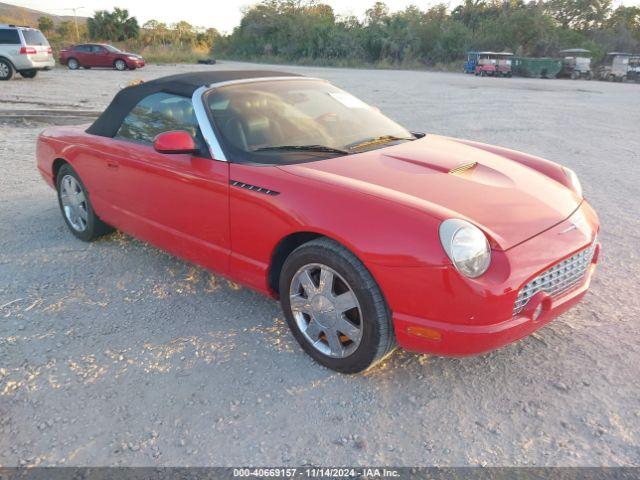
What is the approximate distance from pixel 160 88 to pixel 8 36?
1780 centimetres

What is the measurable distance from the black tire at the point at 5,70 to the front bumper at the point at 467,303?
65.7ft

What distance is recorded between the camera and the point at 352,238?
7.84ft

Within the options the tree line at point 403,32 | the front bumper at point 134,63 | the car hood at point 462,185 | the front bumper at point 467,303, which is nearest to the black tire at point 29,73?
the front bumper at point 134,63

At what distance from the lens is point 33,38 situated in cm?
1791

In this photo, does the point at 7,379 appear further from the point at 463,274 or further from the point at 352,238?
the point at 463,274

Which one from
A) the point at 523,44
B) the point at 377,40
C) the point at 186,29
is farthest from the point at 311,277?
the point at 186,29

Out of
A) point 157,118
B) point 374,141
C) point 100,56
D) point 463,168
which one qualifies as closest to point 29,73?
point 100,56

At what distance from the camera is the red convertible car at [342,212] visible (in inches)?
89.2

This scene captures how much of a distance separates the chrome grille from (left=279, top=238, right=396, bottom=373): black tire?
61cm

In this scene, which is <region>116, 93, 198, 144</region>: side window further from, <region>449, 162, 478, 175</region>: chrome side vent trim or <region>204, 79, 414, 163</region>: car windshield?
<region>449, 162, 478, 175</region>: chrome side vent trim

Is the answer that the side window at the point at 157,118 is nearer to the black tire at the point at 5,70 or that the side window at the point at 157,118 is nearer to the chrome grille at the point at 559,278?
the chrome grille at the point at 559,278

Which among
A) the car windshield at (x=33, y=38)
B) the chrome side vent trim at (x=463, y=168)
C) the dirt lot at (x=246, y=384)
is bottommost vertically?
the dirt lot at (x=246, y=384)

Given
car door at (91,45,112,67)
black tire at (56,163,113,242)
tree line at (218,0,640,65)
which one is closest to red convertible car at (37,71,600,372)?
black tire at (56,163,113,242)

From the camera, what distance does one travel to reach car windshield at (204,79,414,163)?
305 cm
